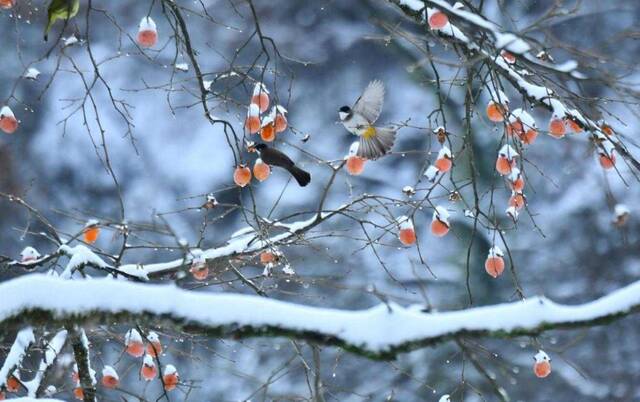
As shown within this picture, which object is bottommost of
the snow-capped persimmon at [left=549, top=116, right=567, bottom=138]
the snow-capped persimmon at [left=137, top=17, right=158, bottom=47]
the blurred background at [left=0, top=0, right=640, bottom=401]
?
the snow-capped persimmon at [left=549, top=116, right=567, bottom=138]

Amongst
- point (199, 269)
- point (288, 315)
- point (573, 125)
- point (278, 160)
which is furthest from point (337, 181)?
point (288, 315)

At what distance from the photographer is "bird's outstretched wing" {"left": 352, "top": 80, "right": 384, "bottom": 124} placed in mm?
3668

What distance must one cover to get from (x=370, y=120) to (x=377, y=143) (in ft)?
0.32

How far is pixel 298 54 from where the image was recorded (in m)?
10.4

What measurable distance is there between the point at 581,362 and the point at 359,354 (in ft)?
24.2

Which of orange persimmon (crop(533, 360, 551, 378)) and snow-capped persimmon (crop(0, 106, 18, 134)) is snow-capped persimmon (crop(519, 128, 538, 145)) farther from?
snow-capped persimmon (crop(0, 106, 18, 134))

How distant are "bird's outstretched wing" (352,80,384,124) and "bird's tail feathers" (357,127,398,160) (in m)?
0.05

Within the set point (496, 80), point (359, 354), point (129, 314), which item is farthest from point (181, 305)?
point (496, 80)

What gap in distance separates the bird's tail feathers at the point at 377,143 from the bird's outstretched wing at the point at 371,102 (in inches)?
2.1

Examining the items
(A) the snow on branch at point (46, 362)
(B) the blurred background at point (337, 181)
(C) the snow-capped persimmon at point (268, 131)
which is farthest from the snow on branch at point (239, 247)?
(B) the blurred background at point (337, 181)

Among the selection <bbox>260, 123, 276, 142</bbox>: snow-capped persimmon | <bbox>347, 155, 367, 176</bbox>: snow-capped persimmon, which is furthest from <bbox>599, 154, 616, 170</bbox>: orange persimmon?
<bbox>260, 123, 276, 142</bbox>: snow-capped persimmon

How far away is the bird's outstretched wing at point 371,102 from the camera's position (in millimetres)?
3668

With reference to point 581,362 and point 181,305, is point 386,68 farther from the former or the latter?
point 181,305

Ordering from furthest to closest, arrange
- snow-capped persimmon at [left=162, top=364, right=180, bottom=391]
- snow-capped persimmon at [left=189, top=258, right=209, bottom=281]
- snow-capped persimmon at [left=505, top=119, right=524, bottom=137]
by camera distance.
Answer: snow-capped persimmon at [left=162, top=364, right=180, bottom=391]
snow-capped persimmon at [left=505, top=119, right=524, bottom=137]
snow-capped persimmon at [left=189, top=258, right=209, bottom=281]
